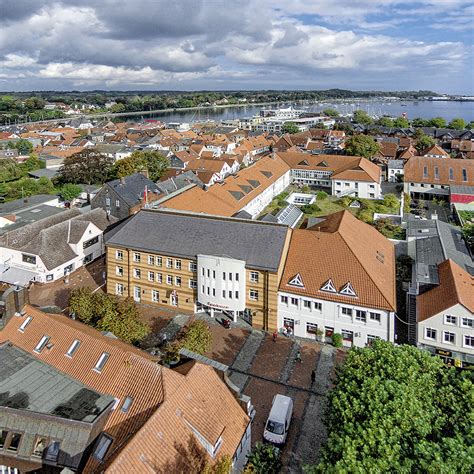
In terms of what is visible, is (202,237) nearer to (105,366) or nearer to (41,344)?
(41,344)

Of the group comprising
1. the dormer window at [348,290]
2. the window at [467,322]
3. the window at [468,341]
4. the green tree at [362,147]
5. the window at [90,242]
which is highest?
the green tree at [362,147]

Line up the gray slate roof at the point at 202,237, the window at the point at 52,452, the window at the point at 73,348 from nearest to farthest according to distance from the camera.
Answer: the window at the point at 52,452, the window at the point at 73,348, the gray slate roof at the point at 202,237

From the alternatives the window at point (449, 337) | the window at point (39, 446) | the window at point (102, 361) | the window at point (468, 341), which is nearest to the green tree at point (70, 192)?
the window at point (102, 361)

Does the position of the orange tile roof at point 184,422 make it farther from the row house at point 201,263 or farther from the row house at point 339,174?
the row house at point 339,174

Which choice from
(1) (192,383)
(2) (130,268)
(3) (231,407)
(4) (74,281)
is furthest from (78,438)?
(4) (74,281)

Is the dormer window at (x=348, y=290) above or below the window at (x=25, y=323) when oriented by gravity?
below

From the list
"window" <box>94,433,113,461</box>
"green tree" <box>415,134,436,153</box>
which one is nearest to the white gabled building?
"window" <box>94,433,113,461</box>

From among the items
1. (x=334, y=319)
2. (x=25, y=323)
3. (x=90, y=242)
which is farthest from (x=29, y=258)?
(x=334, y=319)
